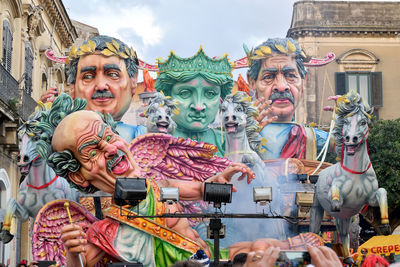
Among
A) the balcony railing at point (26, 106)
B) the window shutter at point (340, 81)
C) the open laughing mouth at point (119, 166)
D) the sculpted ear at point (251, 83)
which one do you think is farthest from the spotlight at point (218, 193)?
the window shutter at point (340, 81)

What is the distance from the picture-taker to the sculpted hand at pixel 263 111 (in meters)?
13.6

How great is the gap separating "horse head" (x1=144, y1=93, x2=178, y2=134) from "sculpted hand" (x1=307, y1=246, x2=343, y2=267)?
27.8 feet

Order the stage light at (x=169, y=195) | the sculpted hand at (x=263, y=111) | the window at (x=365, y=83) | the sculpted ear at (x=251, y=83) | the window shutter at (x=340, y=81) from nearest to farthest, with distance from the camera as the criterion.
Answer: the stage light at (x=169, y=195)
the sculpted hand at (x=263, y=111)
the sculpted ear at (x=251, y=83)
the window shutter at (x=340, y=81)
the window at (x=365, y=83)

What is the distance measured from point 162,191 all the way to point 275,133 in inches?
172

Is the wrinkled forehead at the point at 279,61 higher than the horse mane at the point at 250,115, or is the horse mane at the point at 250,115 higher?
the wrinkled forehead at the point at 279,61

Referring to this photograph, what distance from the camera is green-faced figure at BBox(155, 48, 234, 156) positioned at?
13.3 metres

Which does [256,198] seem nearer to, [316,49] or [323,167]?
[323,167]

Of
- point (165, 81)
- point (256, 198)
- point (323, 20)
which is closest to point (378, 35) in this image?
point (323, 20)

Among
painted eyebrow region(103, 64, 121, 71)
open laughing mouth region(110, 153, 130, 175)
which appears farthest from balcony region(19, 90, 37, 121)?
open laughing mouth region(110, 153, 130, 175)

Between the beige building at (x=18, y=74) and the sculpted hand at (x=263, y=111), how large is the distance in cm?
689

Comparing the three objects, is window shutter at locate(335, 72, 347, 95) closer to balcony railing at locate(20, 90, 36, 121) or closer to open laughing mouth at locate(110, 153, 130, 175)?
balcony railing at locate(20, 90, 36, 121)

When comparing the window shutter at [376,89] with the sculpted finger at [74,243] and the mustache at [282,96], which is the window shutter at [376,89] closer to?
the mustache at [282,96]

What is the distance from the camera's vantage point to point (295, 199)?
13086 mm

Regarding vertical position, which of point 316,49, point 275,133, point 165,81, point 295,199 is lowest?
point 295,199
